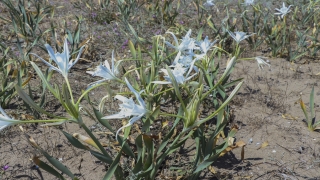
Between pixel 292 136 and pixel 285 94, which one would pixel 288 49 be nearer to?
pixel 285 94

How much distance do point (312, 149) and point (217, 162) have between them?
61cm

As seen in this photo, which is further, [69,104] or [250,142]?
[250,142]

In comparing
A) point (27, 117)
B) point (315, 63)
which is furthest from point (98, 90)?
point (315, 63)

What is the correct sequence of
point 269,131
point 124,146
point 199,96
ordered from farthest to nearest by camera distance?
1. point 269,131
2. point 124,146
3. point 199,96

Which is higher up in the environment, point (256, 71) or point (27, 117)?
point (27, 117)

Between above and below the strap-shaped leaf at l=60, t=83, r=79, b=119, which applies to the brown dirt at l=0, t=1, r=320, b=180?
Answer: below

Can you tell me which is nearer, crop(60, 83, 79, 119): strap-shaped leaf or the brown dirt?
crop(60, 83, 79, 119): strap-shaped leaf

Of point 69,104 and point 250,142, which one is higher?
point 69,104

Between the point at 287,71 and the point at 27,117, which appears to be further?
the point at 287,71

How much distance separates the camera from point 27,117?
2.08 metres

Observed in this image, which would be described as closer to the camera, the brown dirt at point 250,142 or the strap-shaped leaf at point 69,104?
the strap-shaped leaf at point 69,104

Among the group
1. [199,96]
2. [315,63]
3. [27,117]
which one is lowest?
[315,63]

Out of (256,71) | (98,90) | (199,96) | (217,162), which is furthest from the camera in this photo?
(256,71)

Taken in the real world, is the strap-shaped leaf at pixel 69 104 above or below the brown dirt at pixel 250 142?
above
